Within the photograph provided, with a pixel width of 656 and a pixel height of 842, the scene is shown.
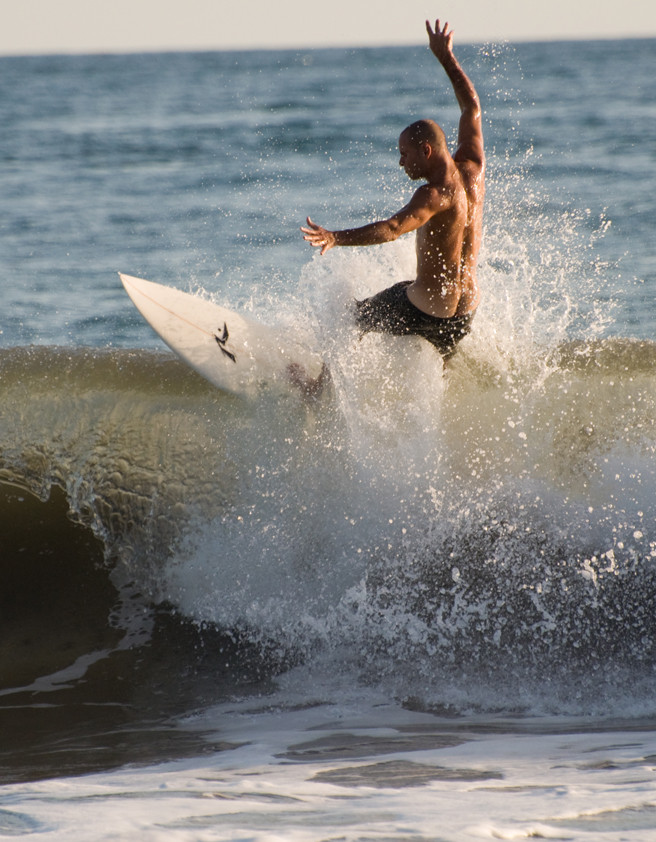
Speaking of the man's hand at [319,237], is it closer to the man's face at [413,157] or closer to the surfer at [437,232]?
the surfer at [437,232]

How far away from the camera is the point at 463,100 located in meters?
4.68

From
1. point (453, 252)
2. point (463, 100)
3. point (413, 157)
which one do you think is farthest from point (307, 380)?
point (463, 100)

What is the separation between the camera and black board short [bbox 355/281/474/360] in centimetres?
456

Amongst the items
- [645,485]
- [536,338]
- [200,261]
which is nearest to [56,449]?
[536,338]

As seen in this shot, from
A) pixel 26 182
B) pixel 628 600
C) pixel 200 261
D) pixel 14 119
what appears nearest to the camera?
pixel 628 600

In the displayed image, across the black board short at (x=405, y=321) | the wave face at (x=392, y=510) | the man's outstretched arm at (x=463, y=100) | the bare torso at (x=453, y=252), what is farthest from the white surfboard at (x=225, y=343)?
the man's outstretched arm at (x=463, y=100)

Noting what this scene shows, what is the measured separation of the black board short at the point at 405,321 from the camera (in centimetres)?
456

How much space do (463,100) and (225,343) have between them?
1830 mm

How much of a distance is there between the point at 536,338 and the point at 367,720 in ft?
8.78

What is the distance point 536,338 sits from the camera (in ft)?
18.0

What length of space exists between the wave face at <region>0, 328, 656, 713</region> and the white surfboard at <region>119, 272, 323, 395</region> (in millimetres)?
144

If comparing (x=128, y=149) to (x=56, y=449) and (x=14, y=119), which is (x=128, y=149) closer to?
(x=14, y=119)

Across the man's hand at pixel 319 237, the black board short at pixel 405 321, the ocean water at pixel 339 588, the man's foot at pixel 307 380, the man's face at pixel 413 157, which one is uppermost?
the man's face at pixel 413 157

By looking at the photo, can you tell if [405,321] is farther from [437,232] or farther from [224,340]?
[224,340]
